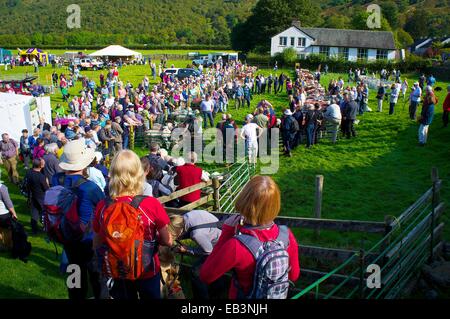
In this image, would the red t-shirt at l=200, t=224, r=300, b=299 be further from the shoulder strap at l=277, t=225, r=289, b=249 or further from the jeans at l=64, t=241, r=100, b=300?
the jeans at l=64, t=241, r=100, b=300

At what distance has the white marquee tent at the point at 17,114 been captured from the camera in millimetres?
14641

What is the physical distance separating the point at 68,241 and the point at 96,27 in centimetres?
14448

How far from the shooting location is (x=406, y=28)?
4537 inches

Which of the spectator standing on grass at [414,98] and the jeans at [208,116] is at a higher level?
the spectator standing on grass at [414,98]

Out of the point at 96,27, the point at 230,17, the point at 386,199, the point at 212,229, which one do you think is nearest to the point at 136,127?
the point at 386,199

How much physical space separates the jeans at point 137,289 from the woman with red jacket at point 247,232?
89 centimetres

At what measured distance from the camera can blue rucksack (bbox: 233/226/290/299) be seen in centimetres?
268

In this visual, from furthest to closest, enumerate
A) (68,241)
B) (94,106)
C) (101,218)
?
(94,106), (68,241), (101,218)

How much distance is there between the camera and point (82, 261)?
14.3 ft

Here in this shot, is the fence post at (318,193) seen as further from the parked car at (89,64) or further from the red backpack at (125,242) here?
the parked car at (89,64)

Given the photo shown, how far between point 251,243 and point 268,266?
189 mm

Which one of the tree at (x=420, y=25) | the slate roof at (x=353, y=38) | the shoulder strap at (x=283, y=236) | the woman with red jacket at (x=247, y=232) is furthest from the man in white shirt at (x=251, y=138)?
the tree at (x=420, y=25)

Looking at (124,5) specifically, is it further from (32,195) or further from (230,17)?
(32,195)

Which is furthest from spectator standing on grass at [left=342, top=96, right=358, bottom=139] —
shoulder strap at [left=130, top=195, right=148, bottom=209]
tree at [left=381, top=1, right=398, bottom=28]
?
tree at [left=381, top=1, right=398, bottom=28]
